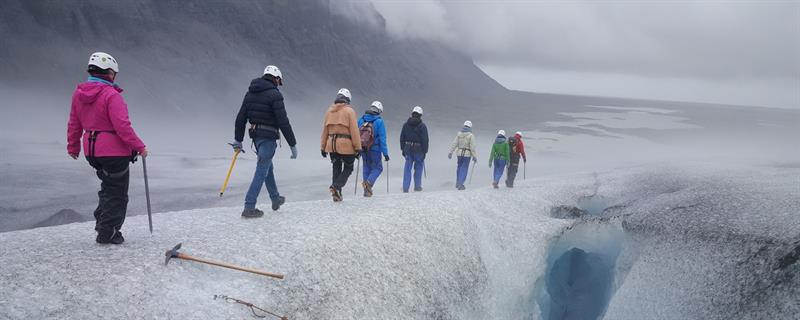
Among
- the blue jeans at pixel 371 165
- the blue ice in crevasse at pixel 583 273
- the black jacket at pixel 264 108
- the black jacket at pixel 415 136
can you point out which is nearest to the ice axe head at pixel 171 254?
the black jacket at pixel 264 108

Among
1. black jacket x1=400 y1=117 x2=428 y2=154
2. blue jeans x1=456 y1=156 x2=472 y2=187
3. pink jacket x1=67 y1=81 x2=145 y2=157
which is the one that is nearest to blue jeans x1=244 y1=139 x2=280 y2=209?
pink jacket x1=67 y1=81 x2=145 y2=157

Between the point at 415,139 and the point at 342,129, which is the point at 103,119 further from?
the point at 415,139

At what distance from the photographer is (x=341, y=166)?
12242mm

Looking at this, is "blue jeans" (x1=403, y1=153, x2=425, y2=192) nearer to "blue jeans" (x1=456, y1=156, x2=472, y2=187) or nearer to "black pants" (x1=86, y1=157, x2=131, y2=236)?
"blue jeans" (x1=456, y1=156, x2=472, y2=187)

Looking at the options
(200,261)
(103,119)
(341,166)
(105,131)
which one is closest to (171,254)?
(200,261)

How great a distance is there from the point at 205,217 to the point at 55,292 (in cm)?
436

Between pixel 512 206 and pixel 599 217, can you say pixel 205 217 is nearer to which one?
pixel 512 206

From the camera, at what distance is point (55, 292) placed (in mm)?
6461

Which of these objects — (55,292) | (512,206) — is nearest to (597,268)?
(512,206)

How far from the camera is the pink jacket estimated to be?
7121mm

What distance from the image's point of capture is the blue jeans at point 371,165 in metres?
14.1

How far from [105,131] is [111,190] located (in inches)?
38.3

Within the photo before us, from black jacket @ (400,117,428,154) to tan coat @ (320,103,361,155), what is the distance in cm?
546

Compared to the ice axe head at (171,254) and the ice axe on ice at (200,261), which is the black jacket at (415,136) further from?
the ice axe head at (171,254)
